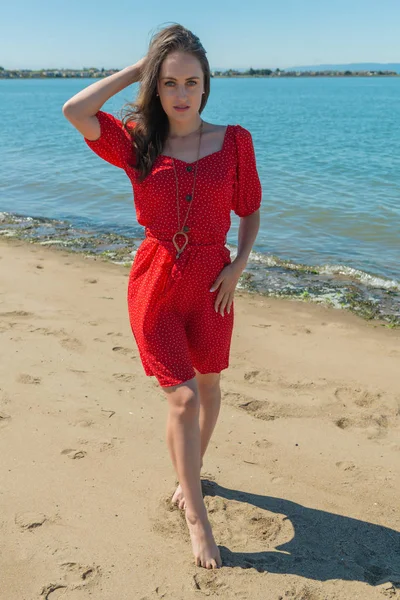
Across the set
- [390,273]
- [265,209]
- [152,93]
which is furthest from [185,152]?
[265,209]

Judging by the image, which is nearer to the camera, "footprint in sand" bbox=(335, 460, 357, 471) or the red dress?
the red dress

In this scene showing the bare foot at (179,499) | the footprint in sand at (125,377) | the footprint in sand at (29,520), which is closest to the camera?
the footprint in sand at (29,520)

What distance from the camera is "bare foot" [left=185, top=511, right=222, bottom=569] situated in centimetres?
286

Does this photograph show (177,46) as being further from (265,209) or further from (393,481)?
(265,209)

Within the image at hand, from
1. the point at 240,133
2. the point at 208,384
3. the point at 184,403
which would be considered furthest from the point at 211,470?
the point at 240,133

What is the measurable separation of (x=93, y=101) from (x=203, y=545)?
1.97 metres

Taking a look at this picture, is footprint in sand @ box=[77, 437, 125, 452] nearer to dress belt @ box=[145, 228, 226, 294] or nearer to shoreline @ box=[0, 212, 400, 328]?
→ dress belt @ box=[145, 228, 226, 294]

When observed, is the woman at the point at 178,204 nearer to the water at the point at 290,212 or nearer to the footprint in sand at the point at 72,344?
the water at the point at 290,212

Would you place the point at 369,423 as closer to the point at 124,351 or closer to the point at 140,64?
the point at 124,351

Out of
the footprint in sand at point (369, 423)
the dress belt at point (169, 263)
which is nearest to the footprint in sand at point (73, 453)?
the dress belt at point (169, 263)

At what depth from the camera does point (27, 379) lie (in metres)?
4.49

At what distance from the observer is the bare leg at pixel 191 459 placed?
110 inches

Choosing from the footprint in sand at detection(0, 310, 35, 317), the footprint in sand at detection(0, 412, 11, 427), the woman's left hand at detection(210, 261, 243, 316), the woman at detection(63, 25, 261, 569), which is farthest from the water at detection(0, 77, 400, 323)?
the footprint in sand at detection(0, 310, 35, 317)

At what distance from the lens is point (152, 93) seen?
111 inches
